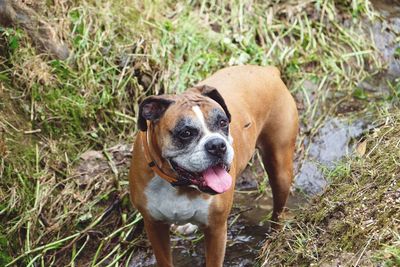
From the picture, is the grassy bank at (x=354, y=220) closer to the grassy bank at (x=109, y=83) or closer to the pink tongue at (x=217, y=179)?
the pink tongue at (x=217, y=179)

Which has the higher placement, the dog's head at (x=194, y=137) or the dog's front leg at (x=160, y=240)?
the dog's head at (x=194, y=137)

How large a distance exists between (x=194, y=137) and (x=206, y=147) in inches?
4.8

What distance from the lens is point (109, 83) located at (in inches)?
233

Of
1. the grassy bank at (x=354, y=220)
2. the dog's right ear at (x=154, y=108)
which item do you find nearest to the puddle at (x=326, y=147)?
the grassy bank at (x=354, y=220)

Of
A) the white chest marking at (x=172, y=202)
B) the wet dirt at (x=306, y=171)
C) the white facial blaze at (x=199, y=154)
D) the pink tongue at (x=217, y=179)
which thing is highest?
the white facial blaze at (x=199, y=154)

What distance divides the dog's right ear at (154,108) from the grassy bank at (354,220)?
1080 mm

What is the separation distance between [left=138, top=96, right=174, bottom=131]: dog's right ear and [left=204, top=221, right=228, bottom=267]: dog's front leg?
0.78 meters

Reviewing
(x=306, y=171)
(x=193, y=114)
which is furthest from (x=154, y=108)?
(x=306, y=171)

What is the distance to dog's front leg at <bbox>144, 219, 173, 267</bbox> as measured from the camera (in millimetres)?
4383

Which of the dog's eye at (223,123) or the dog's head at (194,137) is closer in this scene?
the dog's head at (194,137)

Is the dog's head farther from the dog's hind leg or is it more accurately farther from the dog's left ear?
the dog's hind leg

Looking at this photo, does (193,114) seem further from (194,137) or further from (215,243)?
(215,243)

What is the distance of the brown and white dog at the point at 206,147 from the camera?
3.80 metres

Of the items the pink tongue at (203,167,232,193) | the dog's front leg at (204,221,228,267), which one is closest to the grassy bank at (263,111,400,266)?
the dog's front leg at (204,221,228,267)
